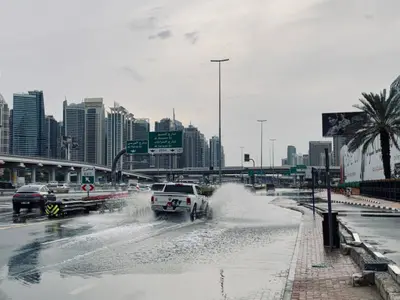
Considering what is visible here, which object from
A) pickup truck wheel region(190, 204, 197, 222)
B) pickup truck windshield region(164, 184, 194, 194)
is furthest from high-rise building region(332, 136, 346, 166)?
pickup truck wheel region(190, 204, 197, 222)

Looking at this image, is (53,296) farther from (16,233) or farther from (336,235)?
(16,233)

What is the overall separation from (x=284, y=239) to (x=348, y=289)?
26.4 ft

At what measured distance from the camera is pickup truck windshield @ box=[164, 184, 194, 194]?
25.1 meters

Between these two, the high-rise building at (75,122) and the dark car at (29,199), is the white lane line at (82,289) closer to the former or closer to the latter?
the dark car at (29,199)

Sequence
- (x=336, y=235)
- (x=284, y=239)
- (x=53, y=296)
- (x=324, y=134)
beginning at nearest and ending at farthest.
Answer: (x=53, y=296) → (x=336, y=235) → (x=284, y=239) → (x=324, y=134)

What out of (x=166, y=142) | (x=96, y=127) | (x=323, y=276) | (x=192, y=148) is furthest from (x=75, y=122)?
(x=323, y=276)

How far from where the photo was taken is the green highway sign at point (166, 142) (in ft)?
185

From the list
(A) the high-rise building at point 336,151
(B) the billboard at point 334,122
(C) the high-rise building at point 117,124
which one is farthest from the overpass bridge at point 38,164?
(A) the high-rise building at point 336,151

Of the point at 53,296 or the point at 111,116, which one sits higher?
the point at 111,116

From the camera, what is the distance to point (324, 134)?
8656cm

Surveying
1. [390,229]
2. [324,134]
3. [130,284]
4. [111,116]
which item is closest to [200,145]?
[111,116]

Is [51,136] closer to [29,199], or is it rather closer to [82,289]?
[29,199]

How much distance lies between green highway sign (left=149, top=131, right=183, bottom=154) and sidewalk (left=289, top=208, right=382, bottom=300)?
42.1 m

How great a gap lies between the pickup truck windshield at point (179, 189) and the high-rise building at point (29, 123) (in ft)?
383
